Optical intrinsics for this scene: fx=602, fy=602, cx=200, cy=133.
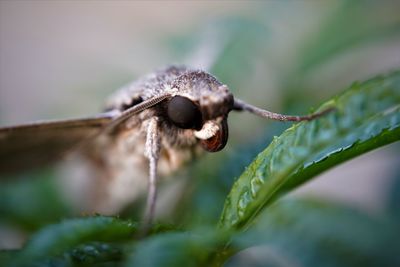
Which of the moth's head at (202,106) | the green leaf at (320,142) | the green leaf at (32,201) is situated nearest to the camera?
the green leaf at (320,142)

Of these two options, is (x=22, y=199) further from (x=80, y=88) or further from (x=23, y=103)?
(x=23, y=103)

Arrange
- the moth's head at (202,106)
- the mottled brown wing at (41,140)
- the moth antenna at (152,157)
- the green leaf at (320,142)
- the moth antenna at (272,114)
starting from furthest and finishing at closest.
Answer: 1. the mottled brown wing at (41,140)
2. the moth's head at (202,106)
3. the moth antenna at (152,157)
4. the moth antenna at (272,114)
5. the green leaf at (320,142)

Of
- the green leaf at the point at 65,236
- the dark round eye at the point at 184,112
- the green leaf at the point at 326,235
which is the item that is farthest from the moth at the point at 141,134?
the green leaf at the point at 326,235

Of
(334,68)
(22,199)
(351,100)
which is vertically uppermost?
(334,68)

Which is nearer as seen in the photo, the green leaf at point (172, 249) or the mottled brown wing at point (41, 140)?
the green leaf at point (172, 249)

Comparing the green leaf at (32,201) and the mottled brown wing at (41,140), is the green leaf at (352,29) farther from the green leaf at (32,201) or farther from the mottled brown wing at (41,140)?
the green leaf at (32,201)

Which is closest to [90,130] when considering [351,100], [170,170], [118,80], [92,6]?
[170,170]

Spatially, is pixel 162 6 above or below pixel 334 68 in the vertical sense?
above

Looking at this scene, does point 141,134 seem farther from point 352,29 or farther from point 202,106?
point 352,29
